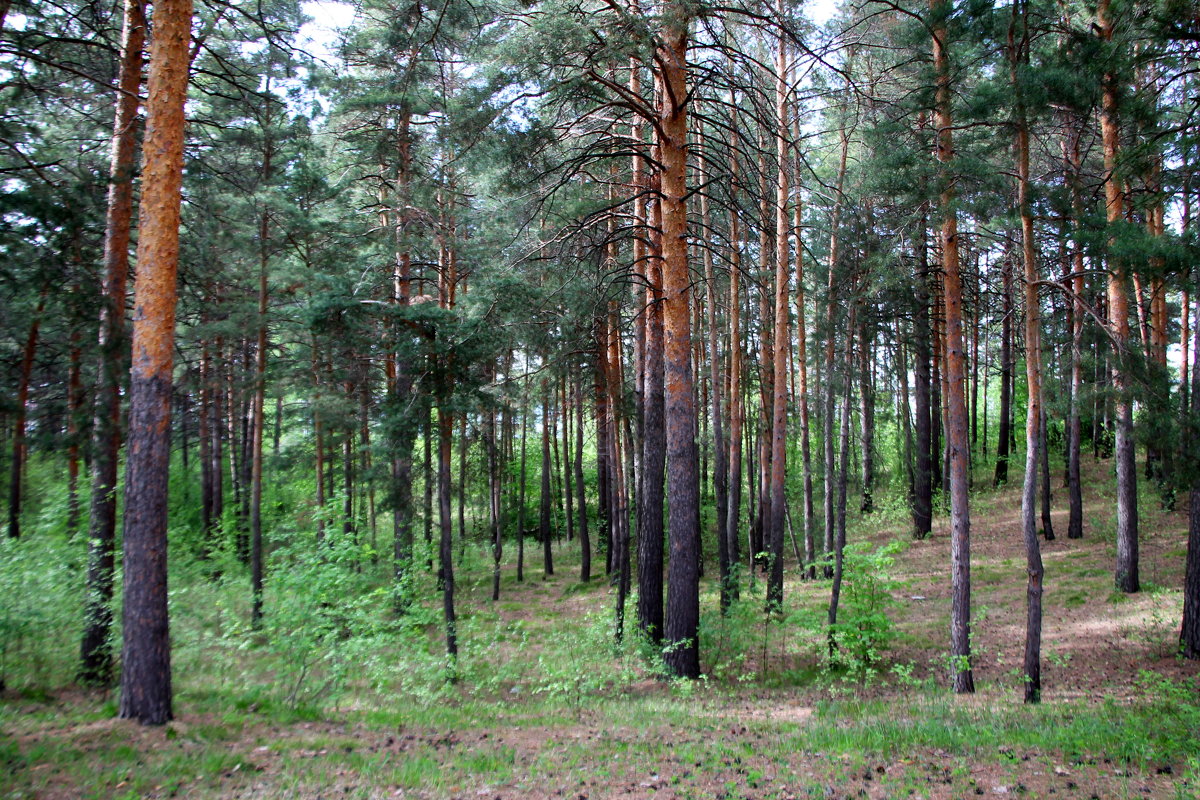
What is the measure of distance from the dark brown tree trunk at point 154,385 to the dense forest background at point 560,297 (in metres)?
0.03

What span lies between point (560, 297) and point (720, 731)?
7048 mm

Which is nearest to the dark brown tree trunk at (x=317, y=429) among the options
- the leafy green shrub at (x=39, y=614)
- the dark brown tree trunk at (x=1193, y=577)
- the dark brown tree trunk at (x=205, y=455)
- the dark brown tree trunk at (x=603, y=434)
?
the dark brown tree trunk at (x=205, y=455)

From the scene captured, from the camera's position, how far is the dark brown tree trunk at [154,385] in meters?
6.28

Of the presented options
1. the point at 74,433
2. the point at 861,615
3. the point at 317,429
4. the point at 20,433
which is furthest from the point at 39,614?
the point at 861,615

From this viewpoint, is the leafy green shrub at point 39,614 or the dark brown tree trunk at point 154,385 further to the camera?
the leafy green shrub at point 39,614

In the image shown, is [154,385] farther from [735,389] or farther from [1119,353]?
[735,389]

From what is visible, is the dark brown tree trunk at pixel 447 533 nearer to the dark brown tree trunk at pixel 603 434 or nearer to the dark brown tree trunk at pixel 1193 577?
the dark brown tree trunk at pixel 603 434

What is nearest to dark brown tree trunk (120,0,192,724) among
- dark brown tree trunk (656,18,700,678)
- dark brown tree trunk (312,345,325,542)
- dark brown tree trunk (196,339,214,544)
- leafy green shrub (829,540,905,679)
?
dark brown tree trunk (656,18,700,678)

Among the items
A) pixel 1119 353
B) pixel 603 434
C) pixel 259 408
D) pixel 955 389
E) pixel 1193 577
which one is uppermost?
pixel 1119 353

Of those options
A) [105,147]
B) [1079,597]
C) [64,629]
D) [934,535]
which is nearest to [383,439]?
[64,629]

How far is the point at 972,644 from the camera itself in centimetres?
1171

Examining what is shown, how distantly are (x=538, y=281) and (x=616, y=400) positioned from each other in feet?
10.8

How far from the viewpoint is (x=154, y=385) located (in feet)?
21.1

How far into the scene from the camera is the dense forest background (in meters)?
7.79
